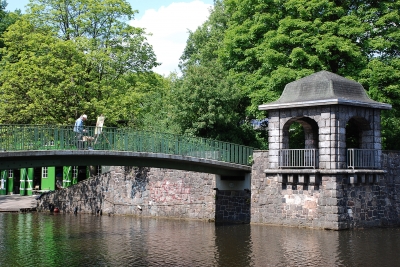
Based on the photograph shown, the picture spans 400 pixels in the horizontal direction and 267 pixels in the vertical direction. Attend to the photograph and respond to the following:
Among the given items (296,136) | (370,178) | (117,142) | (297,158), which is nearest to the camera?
(117,142)

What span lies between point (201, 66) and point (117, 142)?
9626 millimetres

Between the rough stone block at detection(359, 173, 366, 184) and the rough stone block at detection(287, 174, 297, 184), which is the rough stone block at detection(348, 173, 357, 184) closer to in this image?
the rough stone block at detection(359, 173, 366, 184)

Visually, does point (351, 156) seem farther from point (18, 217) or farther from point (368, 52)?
point (18, 217)

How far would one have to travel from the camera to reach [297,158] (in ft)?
86.2

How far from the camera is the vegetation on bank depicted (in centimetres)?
2872

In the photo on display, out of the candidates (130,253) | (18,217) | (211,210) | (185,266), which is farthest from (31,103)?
(185,266)

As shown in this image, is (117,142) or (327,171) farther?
(327,171)

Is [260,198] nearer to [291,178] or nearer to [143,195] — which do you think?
[291,178]

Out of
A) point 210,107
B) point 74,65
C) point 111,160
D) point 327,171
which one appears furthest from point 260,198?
point 74,65

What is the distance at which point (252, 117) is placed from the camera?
33.2m

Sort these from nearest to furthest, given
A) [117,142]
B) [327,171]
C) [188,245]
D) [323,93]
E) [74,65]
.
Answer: [188,245], [117,142], [327,171], [323,93], [74,65]

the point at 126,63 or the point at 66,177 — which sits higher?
the point at 126,63

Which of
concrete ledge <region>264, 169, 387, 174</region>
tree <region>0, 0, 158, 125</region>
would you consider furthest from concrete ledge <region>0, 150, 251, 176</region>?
tree <region>0, 0, 158, 125</region>

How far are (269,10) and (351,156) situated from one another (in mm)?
9721
